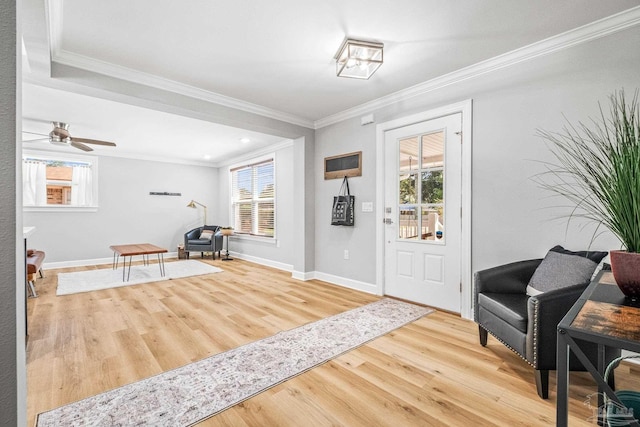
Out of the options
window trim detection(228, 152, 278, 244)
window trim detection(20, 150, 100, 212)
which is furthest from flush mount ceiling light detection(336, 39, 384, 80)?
window trim detection(20, 150, 100, 212)

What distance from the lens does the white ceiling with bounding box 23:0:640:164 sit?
203 centimetres

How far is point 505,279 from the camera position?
2209 millimetres

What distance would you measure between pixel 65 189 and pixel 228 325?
539cm

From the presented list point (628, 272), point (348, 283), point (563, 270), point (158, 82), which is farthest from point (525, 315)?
point (158, 82)

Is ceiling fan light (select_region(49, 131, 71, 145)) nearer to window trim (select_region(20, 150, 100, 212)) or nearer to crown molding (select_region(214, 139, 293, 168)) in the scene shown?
window trim (select_region(20, 150, 100, 212))

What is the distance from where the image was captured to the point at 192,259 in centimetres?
663

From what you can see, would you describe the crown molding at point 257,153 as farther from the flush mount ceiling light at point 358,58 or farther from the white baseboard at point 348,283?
the flush mount ceiling light at point 358,58

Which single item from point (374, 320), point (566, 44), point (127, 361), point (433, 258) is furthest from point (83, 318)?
point (566, 44)

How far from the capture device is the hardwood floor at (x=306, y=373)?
5.04 feet

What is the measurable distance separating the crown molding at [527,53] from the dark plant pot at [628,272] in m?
2.05

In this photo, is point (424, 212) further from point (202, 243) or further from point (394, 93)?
point (202, 243)

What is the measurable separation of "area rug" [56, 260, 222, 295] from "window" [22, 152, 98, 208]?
5.23ft

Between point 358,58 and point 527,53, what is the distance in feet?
4.89

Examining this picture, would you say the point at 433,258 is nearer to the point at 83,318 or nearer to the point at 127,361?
the point at 127,361
